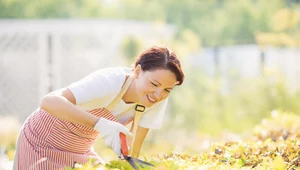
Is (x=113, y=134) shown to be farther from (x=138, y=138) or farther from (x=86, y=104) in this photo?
(x=138, y=138)

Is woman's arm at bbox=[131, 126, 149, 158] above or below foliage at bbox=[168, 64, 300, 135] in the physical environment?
below

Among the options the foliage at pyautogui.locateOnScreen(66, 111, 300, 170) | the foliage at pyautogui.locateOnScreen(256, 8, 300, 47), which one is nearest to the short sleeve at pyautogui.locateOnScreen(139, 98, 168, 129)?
the foliage at pyautogui.locateOnScreen(66, 111, 300, 170)

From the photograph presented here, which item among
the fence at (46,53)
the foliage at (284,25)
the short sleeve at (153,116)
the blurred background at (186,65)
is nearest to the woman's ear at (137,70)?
the short sleeve at (153,116)

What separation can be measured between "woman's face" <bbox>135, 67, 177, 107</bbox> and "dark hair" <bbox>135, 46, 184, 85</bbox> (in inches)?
0.7

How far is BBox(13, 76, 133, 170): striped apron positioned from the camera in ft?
8.86

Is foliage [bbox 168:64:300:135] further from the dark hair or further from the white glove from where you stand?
the white glove

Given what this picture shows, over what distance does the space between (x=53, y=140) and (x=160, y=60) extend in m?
0.56

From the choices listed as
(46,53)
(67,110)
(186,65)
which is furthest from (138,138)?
(46,53)

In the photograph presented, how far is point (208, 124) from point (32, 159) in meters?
5.89

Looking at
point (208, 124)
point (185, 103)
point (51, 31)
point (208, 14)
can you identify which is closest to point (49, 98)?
point (208, 124)

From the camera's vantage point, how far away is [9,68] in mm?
11438

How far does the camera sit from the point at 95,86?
262 cm

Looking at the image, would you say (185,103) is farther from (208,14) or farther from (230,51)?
(208,14)

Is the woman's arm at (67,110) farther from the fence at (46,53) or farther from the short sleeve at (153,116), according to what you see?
the fence at (46,53)
